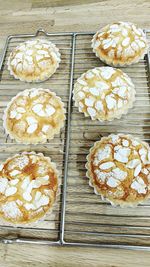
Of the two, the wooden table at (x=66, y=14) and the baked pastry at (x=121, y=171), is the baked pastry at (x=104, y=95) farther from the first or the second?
the wooden table at (x=66, y=14)

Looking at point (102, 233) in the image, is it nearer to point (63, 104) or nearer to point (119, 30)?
point (63, 104)

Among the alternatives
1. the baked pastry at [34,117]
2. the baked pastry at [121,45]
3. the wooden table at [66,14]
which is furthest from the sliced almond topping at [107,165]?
the wooden table at [66,14]

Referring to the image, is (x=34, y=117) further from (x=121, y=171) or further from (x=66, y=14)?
(x=66, y=14)

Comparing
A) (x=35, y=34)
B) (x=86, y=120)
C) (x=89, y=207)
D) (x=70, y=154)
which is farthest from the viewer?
(x=35, y=34)

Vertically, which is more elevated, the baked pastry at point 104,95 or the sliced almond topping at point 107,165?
the baked pastry at point 104,95

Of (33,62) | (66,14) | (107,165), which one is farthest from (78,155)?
(66,14)

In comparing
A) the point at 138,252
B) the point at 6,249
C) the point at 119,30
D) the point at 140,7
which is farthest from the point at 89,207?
the point at 140,7

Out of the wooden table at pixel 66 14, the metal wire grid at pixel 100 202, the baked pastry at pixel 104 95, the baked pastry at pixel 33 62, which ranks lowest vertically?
the metal wire grid at pixel 100 202

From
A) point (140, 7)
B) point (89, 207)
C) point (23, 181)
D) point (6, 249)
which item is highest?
point (140, 7)
